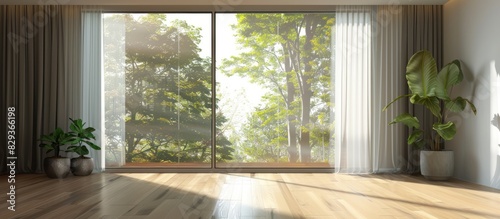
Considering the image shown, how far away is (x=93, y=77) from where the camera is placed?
6.82m

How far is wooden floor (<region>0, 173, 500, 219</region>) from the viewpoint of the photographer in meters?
3.90

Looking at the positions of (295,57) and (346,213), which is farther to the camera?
(295,57)

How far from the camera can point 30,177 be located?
6.27 metres

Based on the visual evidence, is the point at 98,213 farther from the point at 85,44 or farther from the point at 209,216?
the point at 85,44

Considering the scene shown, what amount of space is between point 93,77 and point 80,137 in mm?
815

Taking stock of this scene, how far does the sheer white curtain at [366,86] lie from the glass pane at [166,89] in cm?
226

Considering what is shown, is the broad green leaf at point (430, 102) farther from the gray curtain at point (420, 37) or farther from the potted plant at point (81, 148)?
the potted plant at point (81, 148)

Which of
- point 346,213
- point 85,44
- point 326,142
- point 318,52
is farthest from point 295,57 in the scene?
point 346,213

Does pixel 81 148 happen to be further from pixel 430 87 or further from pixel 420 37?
pixel 420 37

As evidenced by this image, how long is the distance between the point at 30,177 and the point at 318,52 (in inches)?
169

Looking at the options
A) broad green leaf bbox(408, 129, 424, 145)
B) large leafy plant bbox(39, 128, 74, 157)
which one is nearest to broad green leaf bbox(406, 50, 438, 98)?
broad green leaf bbox(408, 129, 424, 145)

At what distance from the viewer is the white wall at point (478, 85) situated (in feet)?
18.0

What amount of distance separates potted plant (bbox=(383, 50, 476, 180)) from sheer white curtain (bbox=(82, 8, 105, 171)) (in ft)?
11.1

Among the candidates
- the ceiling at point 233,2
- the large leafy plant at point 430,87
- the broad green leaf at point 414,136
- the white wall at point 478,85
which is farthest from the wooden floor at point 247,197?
the ceiling at point 233,2
